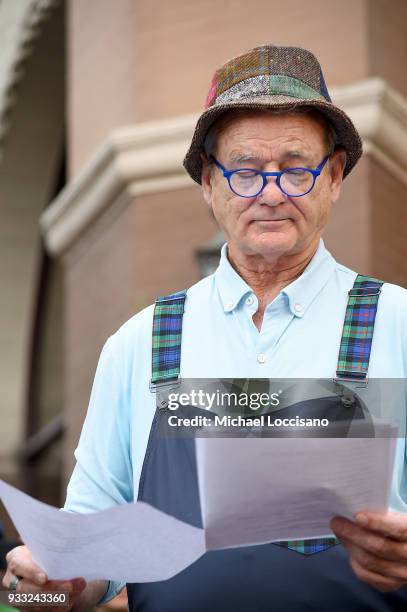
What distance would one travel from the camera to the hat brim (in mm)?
2506

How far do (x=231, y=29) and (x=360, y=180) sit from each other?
1080 mm

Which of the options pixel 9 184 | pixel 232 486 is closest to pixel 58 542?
pixel 232 486

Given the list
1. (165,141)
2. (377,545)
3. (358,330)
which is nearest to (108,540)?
(377,545)

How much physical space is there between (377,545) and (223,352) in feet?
1.91

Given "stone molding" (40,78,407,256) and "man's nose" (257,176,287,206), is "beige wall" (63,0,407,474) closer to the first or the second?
"stone molding" (40,78,407,256)

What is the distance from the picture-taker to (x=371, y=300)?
2484 mm

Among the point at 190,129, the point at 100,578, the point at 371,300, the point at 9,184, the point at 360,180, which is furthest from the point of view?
the point at 9,184

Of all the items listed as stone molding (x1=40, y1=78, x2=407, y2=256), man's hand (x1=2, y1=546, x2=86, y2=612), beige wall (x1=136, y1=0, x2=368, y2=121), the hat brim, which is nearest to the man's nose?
the hat brim

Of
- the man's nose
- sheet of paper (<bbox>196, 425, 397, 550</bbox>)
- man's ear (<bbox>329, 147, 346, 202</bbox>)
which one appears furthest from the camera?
man's ear (<bbox>329, 147, 346, 202</bbox>)

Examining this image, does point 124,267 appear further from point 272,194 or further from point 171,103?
point 272,194

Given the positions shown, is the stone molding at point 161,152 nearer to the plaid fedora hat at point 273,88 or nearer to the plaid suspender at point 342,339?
the plaid fedora hat at point 273,88

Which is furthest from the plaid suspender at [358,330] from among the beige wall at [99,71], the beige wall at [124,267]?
the beige wall at [99,71]

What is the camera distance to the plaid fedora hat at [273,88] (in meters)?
2.52

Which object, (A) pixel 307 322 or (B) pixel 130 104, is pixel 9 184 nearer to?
(B) pixel 130 104
